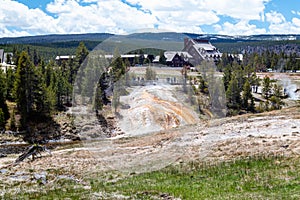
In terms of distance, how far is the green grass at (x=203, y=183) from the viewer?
16.6m

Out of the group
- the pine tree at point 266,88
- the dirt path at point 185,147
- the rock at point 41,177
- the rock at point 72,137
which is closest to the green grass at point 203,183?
the rock at point 41,177

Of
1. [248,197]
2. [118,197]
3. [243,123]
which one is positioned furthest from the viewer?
[243,123]

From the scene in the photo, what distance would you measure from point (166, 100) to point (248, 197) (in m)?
13.3

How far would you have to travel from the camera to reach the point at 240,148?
26094mm

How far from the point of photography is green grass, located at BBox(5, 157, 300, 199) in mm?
16562

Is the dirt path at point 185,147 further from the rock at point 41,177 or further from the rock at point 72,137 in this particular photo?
the rock at point 72,137

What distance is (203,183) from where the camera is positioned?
1917 centimetres

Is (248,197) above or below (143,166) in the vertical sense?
above

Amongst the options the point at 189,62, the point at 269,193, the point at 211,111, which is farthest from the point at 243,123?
the point at 269,193

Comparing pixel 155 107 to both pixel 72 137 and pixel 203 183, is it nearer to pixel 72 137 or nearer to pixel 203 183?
pixel 203 183

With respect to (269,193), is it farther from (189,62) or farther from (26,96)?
(26,96)

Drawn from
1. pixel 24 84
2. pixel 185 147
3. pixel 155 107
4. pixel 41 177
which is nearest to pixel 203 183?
pixel 155 107

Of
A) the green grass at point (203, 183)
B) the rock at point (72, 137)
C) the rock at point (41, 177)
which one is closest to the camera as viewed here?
the green grass at point (203, 183)

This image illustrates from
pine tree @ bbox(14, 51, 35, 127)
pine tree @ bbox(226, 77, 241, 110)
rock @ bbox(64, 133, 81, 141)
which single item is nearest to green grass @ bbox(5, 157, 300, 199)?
rock @ bbox(64, 133, 81, 141)
